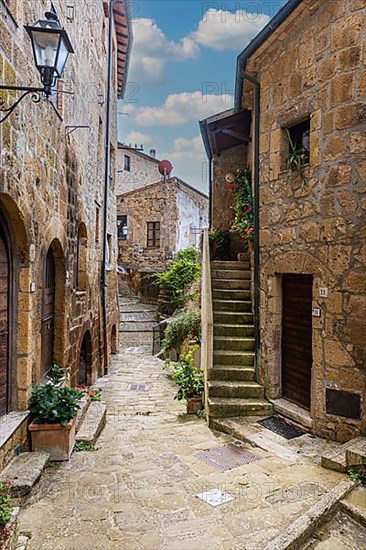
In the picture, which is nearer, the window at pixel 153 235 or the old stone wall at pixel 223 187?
the old stone wall at pixel 223 187

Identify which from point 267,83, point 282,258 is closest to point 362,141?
point 282,258

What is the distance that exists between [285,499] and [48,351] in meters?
3.78

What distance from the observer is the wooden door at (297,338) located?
5.02 meters

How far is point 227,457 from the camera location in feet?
13.8

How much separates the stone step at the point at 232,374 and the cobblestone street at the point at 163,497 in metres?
0.88

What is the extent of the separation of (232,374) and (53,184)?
3712 mm

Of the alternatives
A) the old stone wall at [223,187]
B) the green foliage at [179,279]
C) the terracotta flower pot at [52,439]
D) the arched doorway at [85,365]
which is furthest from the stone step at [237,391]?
the green foliage at [179,279]

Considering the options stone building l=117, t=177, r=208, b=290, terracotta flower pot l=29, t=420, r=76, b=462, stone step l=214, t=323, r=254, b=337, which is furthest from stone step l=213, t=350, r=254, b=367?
stone building l=117, t=177, r=208, b=290

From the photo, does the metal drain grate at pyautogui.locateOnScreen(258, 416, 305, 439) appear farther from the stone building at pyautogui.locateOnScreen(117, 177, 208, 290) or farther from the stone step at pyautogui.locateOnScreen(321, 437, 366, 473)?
the stone building at pyautogui.locateOnScreen(117, 177, 208, 290)

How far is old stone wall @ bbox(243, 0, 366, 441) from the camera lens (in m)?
4.26

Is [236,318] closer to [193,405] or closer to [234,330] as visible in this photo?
[234,330]

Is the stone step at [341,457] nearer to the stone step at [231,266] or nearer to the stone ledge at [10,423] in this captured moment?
the stone ledge at [10,423]

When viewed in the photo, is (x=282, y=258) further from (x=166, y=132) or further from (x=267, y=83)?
(x=166, y=132)

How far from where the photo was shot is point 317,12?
15.4 ft
